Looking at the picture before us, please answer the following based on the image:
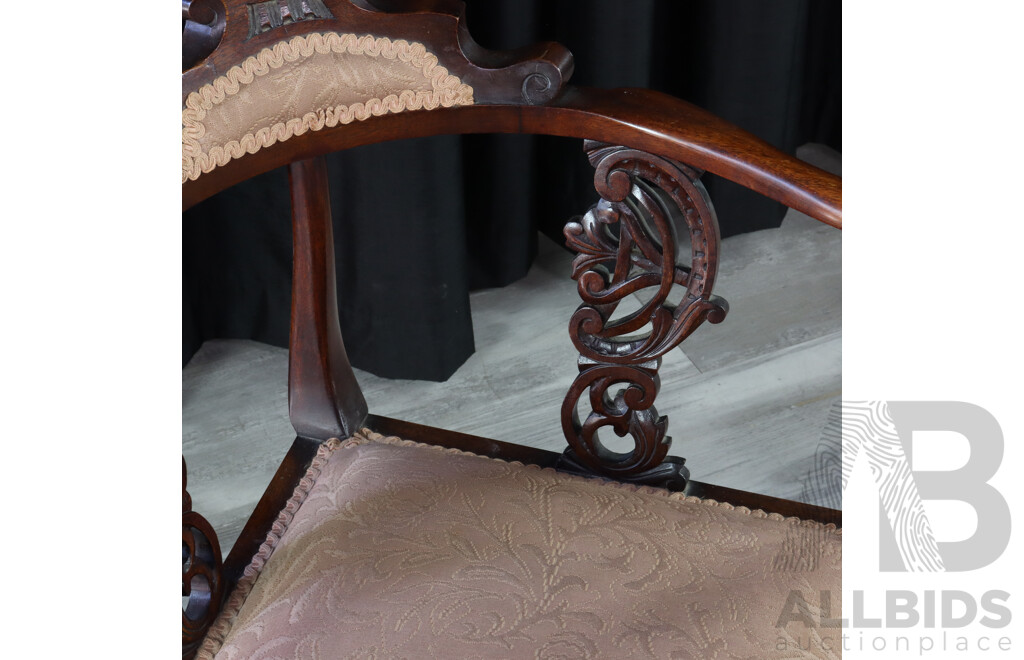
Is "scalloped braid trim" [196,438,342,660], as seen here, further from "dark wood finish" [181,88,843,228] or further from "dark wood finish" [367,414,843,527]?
"dark wood finish" [181,88,843,228]

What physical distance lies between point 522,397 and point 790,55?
2.39 ft

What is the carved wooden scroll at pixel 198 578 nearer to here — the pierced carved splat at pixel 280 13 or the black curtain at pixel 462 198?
the pierced carved splat at pixel 280 13

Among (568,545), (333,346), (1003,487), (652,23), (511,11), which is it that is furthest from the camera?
(652,23)

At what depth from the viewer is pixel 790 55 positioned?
1.65 meters

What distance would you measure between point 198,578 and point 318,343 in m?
0.19

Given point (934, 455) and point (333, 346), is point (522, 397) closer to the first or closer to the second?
point (333, 346)

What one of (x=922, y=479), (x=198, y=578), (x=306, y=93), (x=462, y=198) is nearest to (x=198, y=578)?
(x=198, y=578)

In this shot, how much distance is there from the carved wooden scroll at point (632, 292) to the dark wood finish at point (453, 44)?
5 centimetres

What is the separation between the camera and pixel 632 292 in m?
0.67

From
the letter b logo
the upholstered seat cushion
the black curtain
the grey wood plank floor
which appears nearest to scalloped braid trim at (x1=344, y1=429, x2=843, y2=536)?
the upholstered seat cushion

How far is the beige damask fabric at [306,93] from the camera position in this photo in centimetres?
54

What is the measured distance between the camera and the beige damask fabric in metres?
0.54

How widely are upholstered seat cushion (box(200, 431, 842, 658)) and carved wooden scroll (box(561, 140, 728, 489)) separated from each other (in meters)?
0.04
